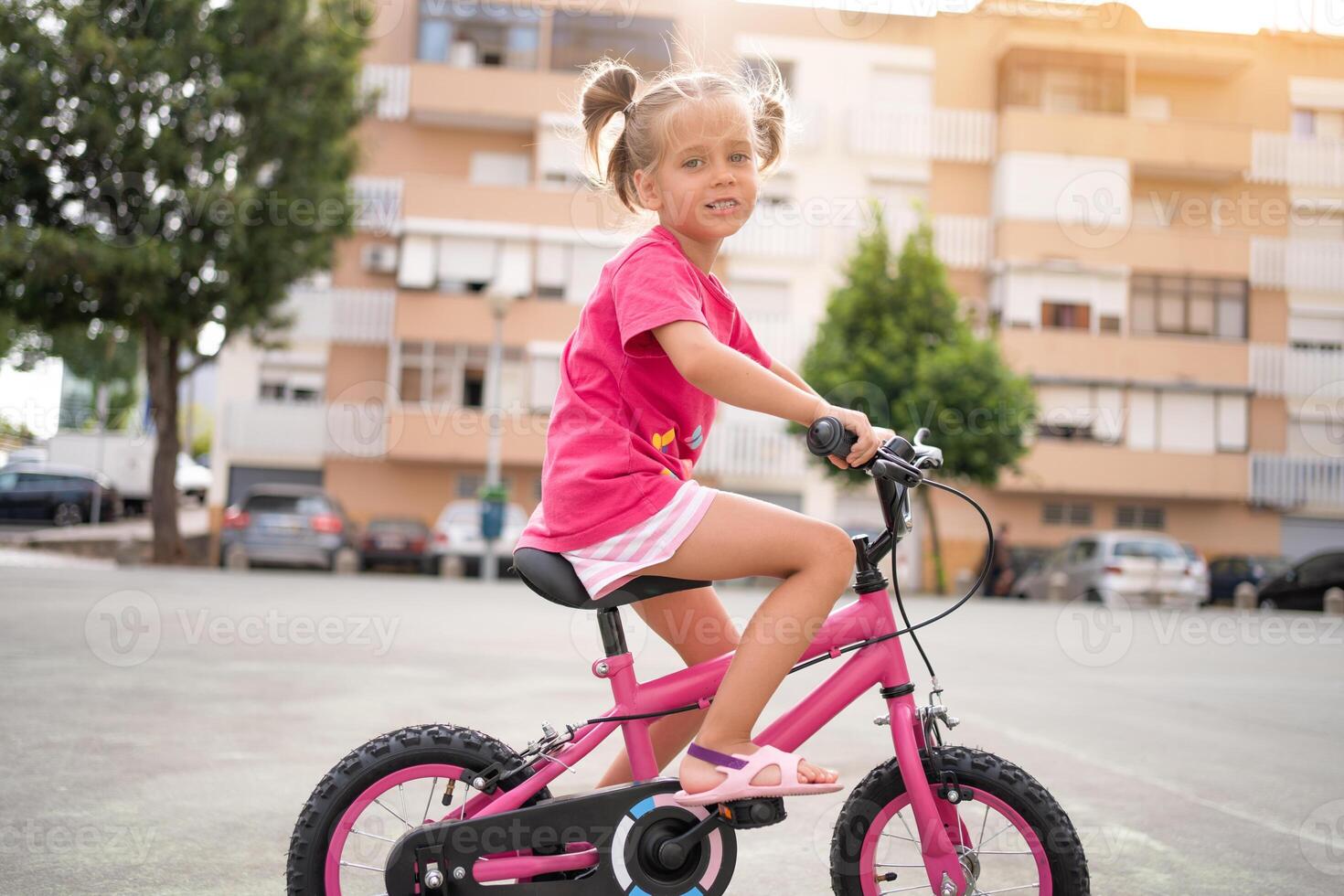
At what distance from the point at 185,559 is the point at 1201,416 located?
25.7 m

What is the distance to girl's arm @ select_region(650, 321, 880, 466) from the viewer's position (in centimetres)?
260

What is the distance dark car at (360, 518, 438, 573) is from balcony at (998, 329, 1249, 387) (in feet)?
53.1

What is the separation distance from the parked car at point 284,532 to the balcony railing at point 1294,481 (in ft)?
79.3

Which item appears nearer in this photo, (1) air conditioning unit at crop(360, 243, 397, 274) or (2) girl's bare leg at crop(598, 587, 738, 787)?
(2) girl's bare leg at crop(598, 587, 738, 787)

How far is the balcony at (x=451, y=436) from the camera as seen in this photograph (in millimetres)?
31891

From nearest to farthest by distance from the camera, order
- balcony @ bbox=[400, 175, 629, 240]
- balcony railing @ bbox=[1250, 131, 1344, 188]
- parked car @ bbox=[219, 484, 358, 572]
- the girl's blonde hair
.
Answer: the girl's blonde hair → parked car @ bbox=[219, 484, 358, 572] → balcony @ bbox=[400, 175, 629, 240] → balcony railing @ bbox=[1250, 131, 1344, 188]

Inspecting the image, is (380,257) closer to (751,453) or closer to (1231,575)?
(751,453)

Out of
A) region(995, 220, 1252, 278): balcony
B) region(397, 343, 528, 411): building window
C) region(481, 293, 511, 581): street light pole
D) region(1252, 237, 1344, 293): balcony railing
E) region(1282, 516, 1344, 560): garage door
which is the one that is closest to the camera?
region(481, 293, 511, 581): street light pole

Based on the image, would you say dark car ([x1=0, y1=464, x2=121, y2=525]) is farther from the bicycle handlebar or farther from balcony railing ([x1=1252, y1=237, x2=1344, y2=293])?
the bicycle handlebar

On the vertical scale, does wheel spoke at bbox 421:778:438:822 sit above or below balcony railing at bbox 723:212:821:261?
below

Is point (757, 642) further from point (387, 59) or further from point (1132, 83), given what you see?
point (1132, 83)

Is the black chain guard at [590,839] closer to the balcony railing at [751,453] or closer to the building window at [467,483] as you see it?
the balcony railing at [751,453]

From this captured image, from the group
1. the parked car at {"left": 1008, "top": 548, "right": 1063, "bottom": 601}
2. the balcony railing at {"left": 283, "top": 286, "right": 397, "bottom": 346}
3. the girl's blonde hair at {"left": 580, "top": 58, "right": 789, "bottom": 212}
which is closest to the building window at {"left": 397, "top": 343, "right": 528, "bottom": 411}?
the balcony railing at {"left": 283, "top": 286, "right": 397, "bottom": 346}

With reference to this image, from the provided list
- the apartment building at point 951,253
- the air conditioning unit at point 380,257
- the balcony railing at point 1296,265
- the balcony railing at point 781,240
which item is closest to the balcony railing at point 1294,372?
the apartment building at point 951,253
